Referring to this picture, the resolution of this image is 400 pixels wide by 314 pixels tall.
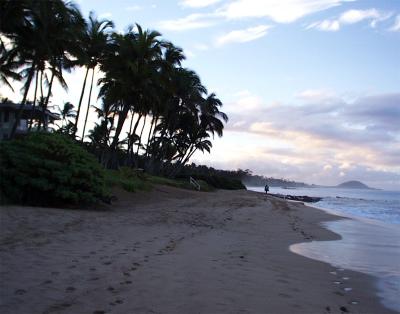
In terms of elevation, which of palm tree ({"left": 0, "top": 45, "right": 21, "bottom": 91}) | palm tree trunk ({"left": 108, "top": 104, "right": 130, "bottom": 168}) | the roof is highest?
palm tree ({"left": 0, "top": 45, "right": 21, "bottom": 91})

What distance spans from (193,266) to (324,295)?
78.7 inches

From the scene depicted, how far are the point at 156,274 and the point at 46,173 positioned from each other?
9.14 metres

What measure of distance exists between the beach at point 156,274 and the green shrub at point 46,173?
8.61ft

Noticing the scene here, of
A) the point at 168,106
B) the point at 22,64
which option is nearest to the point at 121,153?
the point at 168,106

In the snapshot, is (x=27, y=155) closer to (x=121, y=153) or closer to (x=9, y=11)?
(x=9, y=11)

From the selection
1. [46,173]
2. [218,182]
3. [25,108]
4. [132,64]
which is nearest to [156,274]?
[46,173]

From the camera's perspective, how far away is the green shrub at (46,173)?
14.1m

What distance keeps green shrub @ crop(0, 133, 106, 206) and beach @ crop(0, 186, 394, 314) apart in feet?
8.61

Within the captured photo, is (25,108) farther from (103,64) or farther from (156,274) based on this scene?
(156,274)

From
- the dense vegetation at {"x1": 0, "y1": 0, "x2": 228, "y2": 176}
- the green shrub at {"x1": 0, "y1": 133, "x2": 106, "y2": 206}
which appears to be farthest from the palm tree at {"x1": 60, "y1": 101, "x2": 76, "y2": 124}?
the green shrub at {"x1": 0, "y1": 133, "x2": 106, "y2": 206}

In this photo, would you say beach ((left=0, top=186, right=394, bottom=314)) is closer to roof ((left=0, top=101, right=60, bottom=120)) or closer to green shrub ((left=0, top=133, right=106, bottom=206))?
green shrub ((left=0, top=133, right=106, bottom=206))

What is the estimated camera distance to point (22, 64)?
29.5 m

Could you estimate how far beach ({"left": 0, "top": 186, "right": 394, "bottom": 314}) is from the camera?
493 cm

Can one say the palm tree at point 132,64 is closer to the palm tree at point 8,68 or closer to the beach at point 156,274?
the palm tree at point 8,68
